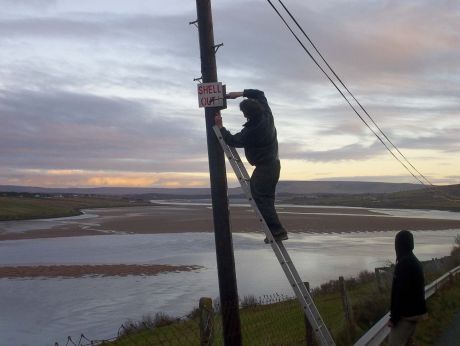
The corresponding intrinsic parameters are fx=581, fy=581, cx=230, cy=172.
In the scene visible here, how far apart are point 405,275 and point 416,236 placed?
43083mm

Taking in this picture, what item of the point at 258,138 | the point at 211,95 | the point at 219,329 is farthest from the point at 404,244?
the point at 219,329

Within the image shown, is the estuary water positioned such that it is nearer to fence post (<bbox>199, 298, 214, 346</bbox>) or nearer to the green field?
the green field

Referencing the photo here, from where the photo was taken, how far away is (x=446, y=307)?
35.9 ft

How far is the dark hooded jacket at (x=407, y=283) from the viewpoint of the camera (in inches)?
233

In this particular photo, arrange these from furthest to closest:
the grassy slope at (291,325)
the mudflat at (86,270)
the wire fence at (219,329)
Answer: the mudflat at (86,270) < the wire fence at (219,329) < the grassy slope at (291,325)

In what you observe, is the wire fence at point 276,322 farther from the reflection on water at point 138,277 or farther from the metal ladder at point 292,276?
the reflection on water at point 138,277

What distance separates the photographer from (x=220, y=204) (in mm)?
6191

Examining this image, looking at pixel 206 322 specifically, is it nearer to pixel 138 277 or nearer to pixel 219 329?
pixel 219 329

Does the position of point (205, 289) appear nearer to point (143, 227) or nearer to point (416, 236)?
point (416, 236)

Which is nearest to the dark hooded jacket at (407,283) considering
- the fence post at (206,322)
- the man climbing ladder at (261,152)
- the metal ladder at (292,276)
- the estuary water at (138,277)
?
the metal ladder at (292,276)

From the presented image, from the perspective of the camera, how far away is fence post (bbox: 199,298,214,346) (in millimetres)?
4941

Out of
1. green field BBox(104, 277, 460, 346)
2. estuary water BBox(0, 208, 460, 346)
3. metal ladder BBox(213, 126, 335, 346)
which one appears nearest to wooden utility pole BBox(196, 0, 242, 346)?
metal ladder BBox(213, 126, 335, 346)

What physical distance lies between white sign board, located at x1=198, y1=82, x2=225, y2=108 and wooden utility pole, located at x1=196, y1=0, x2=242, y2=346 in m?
0.09

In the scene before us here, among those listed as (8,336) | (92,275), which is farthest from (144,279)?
(8,336)
